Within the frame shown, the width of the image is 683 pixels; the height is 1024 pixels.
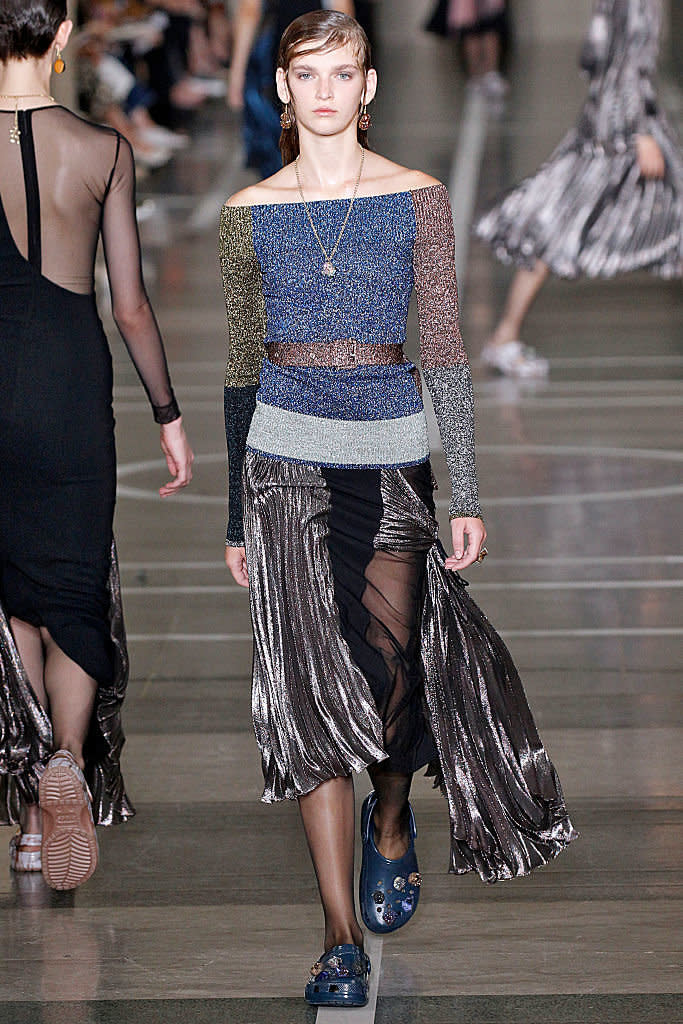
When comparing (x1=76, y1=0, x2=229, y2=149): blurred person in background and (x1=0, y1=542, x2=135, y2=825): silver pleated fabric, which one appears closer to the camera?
(x1=0, y1=542, x2=135, y2=825): silver pleated fabric

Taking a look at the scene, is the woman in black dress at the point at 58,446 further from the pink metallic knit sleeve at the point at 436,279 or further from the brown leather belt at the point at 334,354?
the pink metallic knit sleeve at the point at 436,279

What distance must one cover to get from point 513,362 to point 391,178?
6.83 meters

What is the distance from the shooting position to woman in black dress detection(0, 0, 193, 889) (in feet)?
14.1

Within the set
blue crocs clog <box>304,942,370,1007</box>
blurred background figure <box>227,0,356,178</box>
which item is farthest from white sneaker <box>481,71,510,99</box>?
blue crocs clog <box>304,942,370,1007</box>

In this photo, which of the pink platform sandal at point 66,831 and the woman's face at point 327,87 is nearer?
the woman's face at point 327,87

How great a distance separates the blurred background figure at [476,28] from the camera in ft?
91.7

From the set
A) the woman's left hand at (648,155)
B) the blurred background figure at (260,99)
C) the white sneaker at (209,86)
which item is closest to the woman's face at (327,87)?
the blurred background figure at (260,99)

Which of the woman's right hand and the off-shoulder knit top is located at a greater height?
the off-shoulder knit top

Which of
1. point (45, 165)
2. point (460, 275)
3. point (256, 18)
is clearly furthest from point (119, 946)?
point (460, 275)

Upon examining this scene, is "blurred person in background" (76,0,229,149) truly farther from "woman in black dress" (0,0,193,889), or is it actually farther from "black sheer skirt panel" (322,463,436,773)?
"black sheer skirt panel" (322,463,436,773)

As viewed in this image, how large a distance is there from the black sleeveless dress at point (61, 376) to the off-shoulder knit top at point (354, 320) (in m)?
0.51

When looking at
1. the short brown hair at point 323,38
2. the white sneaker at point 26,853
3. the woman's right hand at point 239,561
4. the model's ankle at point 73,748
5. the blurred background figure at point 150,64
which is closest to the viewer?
the short brown hair at point 323,38

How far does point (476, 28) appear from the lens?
92.8 feet

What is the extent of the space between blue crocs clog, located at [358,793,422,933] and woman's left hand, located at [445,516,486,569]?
0.56 m
